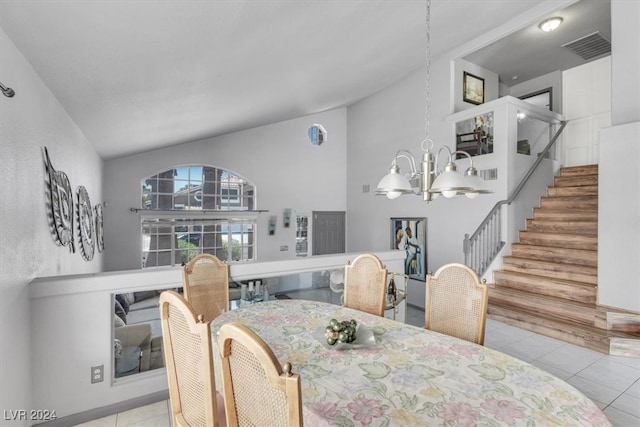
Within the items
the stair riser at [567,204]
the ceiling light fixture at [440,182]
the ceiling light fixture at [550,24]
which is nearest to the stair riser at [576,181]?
the stair riser at [567,204]

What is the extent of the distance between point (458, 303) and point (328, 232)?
232 inches

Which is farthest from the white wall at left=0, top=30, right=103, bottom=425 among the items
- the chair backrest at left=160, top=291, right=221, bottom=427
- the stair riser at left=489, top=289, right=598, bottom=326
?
the stair riser at left=489, top=289, right=598, bottom=326

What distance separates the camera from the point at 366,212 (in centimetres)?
766

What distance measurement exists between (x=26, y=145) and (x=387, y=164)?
19.7 feet

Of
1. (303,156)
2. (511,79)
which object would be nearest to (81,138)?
(303,156)

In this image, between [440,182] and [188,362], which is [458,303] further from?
[188,362]

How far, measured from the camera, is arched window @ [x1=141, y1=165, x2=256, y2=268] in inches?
252

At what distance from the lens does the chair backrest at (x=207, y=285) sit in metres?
2.59

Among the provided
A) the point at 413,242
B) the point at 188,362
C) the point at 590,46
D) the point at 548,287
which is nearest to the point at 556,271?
the point at 548,287

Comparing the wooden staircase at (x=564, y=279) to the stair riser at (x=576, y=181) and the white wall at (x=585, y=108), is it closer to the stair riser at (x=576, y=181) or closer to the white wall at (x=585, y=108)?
the stair riser at (x=576, y=181)

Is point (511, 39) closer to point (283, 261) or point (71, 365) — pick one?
point (283, 261)

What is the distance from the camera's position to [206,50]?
2.32 m

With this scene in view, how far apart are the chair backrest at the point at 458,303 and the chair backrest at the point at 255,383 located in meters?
1.64

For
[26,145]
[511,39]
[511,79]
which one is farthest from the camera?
[511,79]
